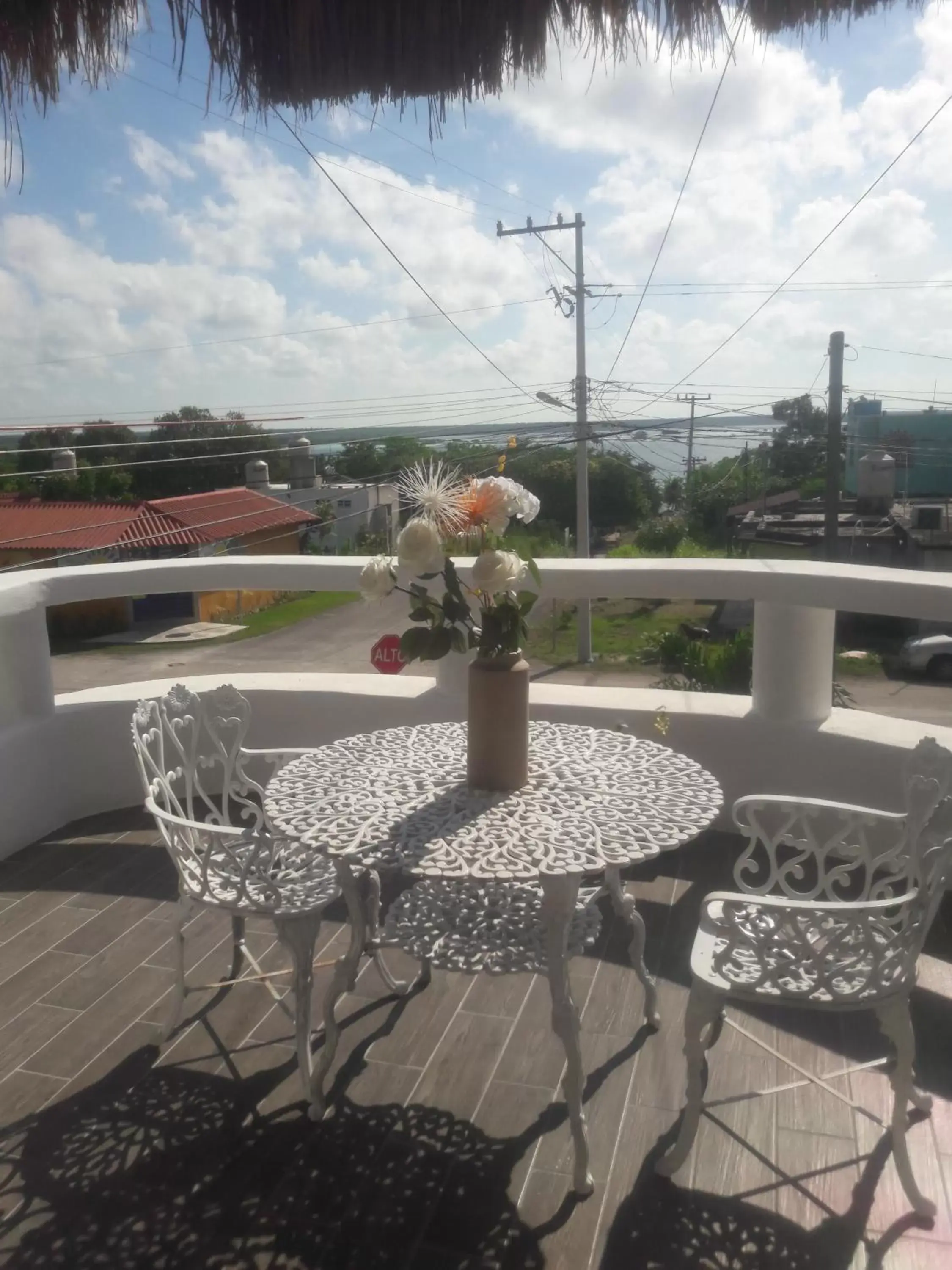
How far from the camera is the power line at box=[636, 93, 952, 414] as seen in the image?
6.26 metres

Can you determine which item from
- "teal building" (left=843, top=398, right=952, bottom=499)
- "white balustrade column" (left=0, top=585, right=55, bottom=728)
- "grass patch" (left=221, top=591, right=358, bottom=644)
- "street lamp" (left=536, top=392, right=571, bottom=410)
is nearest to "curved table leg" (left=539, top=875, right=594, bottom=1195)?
"white balustrade column" (left=0, top=585, right=55, bottom=728)

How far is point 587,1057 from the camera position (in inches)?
87.4

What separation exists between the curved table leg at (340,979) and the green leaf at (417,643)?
0.48 metres

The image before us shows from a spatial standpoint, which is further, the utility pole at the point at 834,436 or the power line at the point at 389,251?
the utility pole at the point at 834,436

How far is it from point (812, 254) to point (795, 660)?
386 inches

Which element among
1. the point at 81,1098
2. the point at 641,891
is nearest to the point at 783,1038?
the point at 641,891

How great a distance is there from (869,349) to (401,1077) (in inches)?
536

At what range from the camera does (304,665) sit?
65.9 feet

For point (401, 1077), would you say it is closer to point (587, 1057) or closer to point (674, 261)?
point (587, 1057)

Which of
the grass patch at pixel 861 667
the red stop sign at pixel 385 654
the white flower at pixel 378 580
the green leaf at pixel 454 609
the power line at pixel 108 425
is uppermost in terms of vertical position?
the power line at pixel 108 425

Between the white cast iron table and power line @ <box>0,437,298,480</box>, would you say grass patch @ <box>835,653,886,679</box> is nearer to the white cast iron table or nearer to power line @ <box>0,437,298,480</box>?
power line @ <box>0,437,298,480</box>

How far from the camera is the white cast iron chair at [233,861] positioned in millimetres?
2078

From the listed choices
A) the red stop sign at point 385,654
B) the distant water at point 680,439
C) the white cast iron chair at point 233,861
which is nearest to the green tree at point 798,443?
the distant water at point 680,439

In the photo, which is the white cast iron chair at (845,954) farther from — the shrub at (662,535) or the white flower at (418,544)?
the shrub at (662,535)
